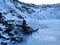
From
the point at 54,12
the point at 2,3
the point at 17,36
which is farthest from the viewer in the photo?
the point at 54,12

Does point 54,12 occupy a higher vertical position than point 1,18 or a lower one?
lower

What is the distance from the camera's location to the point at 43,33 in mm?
13734

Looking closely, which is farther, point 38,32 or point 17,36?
point 38,32

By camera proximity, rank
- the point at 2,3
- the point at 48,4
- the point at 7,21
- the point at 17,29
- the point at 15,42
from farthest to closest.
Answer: the point at 48,4
the point at 2,3
the point at 7,21
the point at 17,29
the point at 15,42

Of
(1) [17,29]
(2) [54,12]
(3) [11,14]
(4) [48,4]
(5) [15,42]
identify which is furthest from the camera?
(4) [48,4]

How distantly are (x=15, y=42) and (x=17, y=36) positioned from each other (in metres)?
0.81

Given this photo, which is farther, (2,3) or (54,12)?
(54,12)

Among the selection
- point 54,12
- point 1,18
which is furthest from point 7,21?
point 54,12

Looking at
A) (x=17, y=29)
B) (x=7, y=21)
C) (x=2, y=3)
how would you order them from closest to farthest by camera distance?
(x=17, y=29), (x=7, y=21), (x=2, y=3)

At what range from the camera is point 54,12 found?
24469 mm

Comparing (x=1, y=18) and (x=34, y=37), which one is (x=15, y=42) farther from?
(x=1, y=18)

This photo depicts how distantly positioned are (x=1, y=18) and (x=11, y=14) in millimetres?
2079

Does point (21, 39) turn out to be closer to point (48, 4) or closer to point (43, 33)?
point (43, 33)

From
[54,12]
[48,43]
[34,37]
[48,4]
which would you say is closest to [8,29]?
[34,37]
